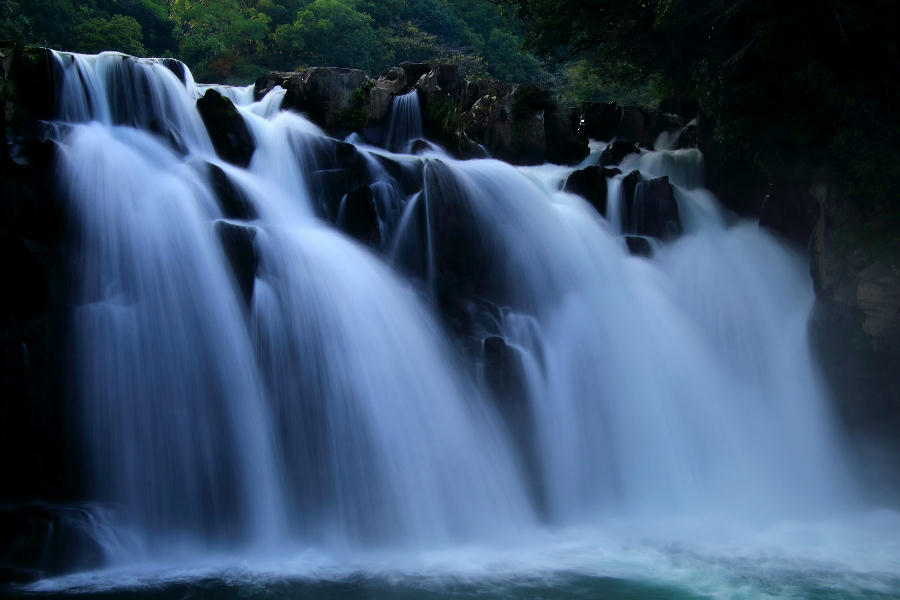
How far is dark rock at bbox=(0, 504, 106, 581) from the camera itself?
23.6ft

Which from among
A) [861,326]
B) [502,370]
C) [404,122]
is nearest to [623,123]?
[404,122]

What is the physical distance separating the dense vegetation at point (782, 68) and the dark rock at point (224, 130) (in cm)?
655

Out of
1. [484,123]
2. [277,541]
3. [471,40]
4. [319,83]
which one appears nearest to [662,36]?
[484,123]

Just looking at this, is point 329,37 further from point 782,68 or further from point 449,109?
point 782,68

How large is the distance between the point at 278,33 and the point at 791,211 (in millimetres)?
32295

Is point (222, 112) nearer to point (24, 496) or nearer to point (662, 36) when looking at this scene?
point (24, 496)

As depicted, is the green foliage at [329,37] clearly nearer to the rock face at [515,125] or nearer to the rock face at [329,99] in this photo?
the rock face at [515,125]

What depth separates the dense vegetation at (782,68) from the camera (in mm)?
10578

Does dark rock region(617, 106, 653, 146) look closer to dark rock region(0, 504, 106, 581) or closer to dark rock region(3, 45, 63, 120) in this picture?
dark rock region(3, 45, 63, 120)

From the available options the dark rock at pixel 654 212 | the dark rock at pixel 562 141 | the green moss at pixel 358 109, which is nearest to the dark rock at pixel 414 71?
the green moss at pixel 358 109

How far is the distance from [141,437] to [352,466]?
223 centimetres

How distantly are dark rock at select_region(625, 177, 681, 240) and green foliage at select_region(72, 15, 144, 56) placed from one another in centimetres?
2709

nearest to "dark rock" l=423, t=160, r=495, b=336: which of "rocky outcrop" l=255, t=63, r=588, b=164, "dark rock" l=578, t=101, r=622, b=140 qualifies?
"rocky outcrop" l=255, t=63, r=588, b=164

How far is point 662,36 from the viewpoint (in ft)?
46.9
